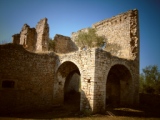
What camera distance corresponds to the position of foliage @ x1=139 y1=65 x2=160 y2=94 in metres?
18.5

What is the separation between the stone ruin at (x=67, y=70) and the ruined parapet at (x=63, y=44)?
3.33 metres

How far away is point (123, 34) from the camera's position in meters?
14.5

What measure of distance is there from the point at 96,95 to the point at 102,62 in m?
2.24

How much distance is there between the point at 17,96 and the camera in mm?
9367

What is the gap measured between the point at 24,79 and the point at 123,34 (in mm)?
10638

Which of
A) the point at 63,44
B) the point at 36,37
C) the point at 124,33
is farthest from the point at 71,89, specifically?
the point at 124,33

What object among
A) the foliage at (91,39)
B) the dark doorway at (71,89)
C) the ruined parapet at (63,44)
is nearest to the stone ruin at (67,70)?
the dark doorway at (71,89)

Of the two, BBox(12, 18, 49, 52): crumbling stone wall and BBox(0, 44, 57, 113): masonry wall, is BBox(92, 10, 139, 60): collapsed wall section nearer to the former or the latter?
BBox(12, 18, 49, 52): crumbling stone wall

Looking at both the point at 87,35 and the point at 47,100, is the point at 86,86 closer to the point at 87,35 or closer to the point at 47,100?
the point at 47,100

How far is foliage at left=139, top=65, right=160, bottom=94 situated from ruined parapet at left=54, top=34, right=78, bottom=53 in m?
11.2

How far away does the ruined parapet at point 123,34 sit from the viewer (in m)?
13.6

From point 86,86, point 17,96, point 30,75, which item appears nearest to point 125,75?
point 86,86

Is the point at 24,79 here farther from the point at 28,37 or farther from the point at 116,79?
the point at 116,79

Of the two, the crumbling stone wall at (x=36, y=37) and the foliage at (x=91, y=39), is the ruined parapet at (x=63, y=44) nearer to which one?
the foliage at (x=91, y=39)
